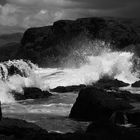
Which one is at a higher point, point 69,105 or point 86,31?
point 86,31

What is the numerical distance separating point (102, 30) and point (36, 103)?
196ft

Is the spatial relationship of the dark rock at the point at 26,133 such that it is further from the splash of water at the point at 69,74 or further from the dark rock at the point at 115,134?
the splash of water at the point at 69,74

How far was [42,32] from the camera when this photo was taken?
10162cm

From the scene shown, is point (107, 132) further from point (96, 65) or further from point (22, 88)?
point (96, 65)

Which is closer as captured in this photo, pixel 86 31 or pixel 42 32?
pixel 86 31

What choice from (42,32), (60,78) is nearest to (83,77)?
(60,78)

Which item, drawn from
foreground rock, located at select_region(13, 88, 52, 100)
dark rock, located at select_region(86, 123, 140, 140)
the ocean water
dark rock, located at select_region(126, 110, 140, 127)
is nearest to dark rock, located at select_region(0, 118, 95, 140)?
dark rock, located at select_region(86, 123, 140, 140)

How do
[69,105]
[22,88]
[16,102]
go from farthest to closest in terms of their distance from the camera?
[22,88], [16,102], [69,105]

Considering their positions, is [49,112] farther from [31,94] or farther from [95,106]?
[31,94]

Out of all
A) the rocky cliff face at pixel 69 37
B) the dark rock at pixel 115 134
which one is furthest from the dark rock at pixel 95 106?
the rocky cliff face at pixel 69 37

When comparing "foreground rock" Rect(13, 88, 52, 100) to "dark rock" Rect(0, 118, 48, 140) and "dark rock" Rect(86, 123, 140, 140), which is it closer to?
"dark rock" Rect(0, 118, 48, 140)

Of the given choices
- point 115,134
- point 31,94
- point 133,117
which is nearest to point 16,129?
point 115,134

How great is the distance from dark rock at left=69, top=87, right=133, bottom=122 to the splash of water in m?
11.7

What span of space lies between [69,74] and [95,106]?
3395cm
